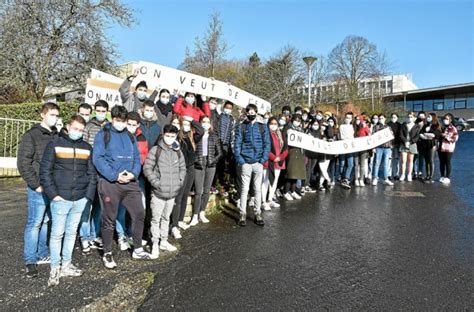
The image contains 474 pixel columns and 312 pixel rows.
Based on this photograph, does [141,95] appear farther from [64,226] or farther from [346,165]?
[346,165]

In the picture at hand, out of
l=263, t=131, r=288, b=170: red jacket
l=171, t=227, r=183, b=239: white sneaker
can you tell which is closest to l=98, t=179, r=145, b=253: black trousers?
l=171, t=227, r=183, b=239: white sneaker

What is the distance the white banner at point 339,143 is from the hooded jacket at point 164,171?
392 centimetres

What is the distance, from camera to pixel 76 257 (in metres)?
4.63

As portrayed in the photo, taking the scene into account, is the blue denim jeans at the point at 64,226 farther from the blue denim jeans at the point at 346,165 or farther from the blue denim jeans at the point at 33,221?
the blue denim jeans at the point at 346,165

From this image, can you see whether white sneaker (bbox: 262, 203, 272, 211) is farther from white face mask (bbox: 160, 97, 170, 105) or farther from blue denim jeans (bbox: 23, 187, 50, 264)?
blue denim jeans (bbox: 23, 187, 50, 264)

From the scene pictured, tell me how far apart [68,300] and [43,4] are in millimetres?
17446

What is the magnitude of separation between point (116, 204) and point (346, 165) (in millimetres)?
7769

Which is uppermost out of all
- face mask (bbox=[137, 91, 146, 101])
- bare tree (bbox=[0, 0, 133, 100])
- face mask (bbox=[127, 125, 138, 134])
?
bare tree (bbox=[0, 0, 133, 100])

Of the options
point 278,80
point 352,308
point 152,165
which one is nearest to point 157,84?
point 152,165

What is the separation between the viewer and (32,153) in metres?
3.88

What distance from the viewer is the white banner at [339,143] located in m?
8.32

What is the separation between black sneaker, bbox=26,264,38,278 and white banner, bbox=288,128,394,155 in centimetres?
560

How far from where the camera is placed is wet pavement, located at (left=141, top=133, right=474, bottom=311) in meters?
3.44

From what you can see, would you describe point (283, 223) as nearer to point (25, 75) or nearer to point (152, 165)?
point (152, 165)
